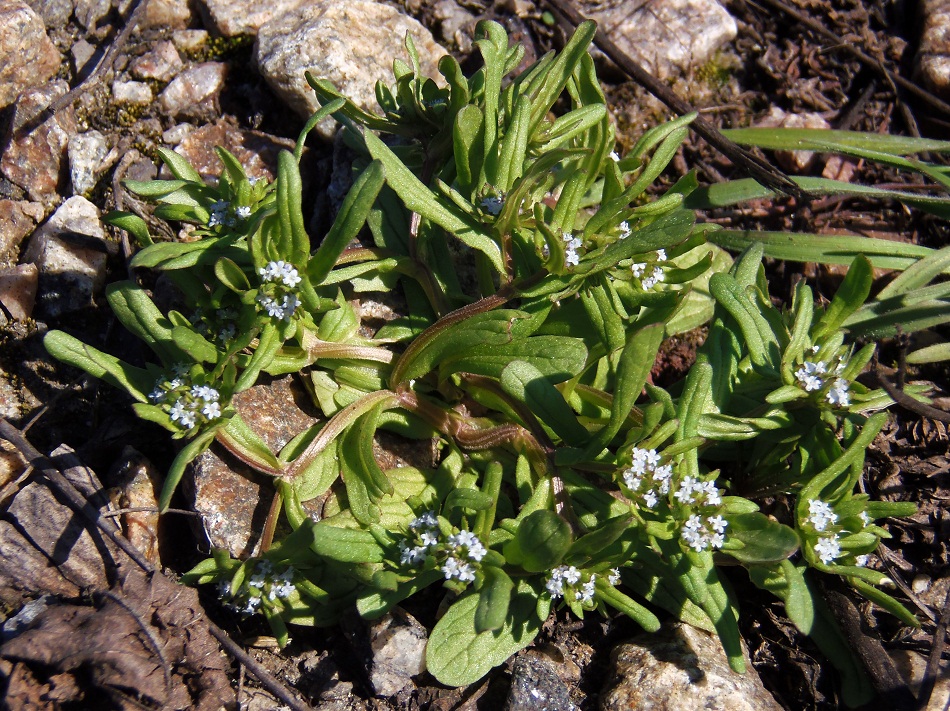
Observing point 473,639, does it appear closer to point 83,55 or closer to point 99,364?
point 99,364

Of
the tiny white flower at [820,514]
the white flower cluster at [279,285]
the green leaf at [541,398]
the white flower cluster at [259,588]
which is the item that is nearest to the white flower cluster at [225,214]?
the white flower cluster at [279,285]

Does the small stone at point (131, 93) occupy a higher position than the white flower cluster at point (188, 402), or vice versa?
the small stone at point (131, 93)

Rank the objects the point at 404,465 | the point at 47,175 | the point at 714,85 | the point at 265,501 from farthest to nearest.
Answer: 1. the point at 714,85
2. the point at 47,175
3. the point at 404,465
4. the point at 265,501

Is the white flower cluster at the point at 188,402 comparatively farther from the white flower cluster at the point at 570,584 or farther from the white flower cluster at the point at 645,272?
the white flower cluster at the point at 645,272

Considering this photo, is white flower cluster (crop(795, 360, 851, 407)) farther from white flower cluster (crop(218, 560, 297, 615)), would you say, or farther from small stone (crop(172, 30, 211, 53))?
small stone (crop(172, 30, 211, 53))

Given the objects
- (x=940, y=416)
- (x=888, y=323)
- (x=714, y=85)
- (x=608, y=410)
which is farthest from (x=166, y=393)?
(x=714, y=85)

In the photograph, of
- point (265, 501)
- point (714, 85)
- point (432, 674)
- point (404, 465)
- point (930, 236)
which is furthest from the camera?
point (714, 85)

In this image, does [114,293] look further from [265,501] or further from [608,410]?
[608,410]
